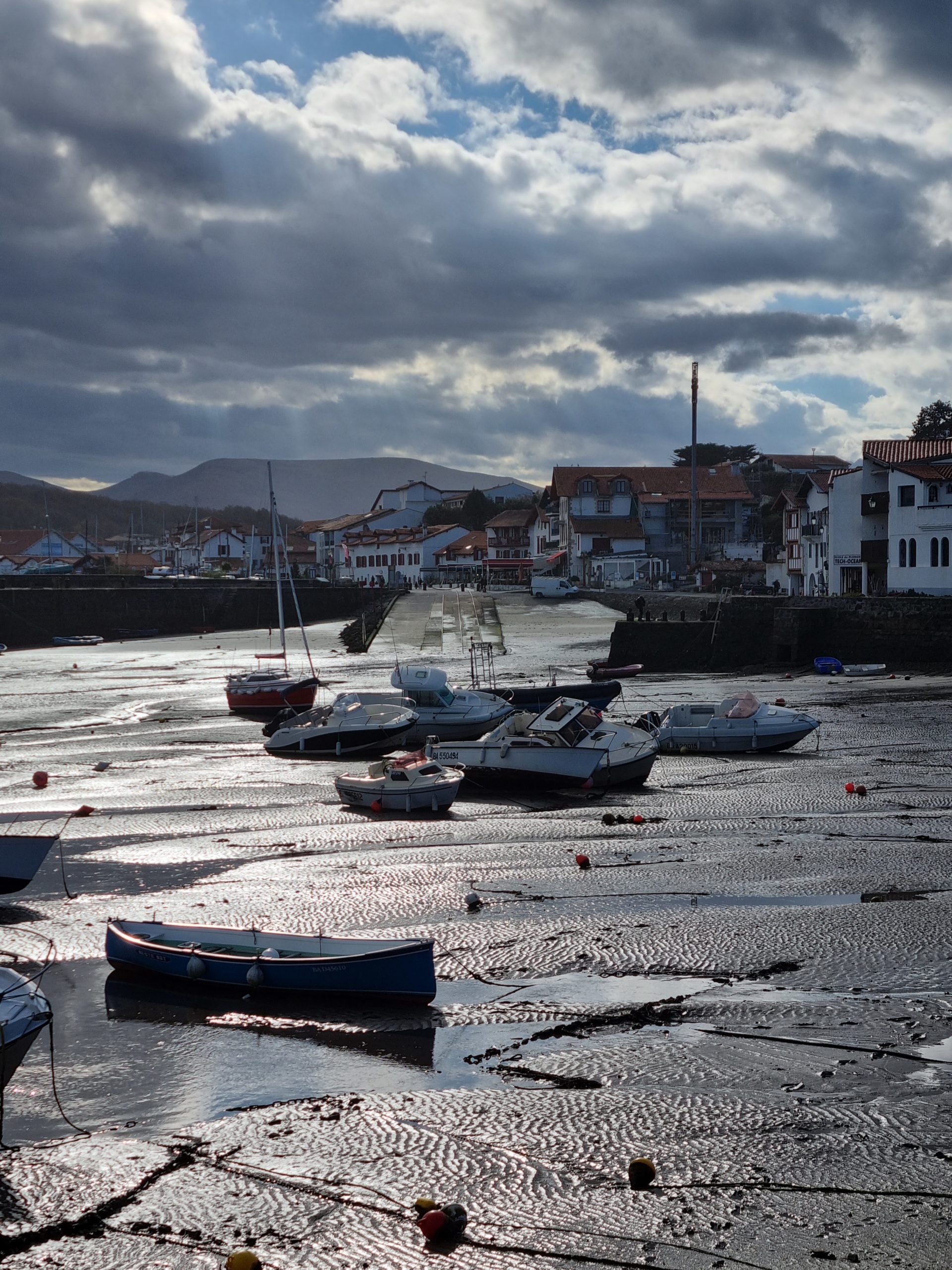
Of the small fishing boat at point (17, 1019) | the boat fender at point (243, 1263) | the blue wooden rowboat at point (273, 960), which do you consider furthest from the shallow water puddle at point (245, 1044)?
the boat fender at point (243, 1263)

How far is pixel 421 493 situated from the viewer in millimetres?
148625

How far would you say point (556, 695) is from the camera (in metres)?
30.7

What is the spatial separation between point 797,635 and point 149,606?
174 ft

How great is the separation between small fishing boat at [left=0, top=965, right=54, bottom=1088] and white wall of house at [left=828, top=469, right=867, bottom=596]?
5358 cm

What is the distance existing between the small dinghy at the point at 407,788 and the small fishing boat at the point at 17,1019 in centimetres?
1083

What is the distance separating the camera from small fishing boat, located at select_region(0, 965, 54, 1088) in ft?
29.0

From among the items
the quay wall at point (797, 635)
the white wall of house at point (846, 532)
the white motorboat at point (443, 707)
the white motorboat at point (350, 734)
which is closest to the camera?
the white motorboat at point (350, 734)

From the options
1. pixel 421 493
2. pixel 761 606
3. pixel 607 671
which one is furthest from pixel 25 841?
pixel 421 493

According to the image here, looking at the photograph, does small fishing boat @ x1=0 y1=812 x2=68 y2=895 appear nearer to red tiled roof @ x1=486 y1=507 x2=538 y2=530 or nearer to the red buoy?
the red buoy

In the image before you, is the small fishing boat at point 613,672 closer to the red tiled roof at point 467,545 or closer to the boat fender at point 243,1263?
the boat fender at point 243,1263

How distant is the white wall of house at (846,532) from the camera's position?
2293 inches

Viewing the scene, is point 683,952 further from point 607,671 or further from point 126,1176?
point 607,671

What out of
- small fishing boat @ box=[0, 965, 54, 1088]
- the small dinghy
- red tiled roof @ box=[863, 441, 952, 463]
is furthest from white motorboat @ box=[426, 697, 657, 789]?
red tiled roof @ box=[863, 441, 952, 463]

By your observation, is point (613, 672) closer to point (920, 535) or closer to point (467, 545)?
point (920, 535)
